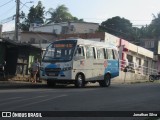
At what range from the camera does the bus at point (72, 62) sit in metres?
23.6

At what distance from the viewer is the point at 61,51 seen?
944 inches

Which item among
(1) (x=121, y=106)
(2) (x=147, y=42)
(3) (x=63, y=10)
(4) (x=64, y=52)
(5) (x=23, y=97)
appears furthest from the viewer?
(3) (x=63, y=10)

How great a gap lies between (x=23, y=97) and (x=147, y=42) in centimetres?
5290

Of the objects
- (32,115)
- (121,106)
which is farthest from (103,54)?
(32,115)

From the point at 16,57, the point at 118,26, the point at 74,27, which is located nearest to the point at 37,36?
the point at 74,27

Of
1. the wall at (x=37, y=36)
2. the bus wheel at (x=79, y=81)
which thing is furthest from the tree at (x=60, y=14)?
the bus wheel at (x=79, y=81)

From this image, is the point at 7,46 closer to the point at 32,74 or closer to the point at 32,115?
the point at 32,74

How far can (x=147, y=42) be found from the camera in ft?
222

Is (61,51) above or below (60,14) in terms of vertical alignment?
below

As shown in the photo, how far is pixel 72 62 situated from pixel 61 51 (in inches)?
39.3

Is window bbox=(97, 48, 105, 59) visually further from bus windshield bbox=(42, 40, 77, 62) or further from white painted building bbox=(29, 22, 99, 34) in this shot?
white painted building bbox=(29, 22, 99, 34)

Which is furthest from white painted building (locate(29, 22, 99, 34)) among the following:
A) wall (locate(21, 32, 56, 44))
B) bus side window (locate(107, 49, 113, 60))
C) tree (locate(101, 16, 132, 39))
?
bus side window (locate(107, 49, 113, 60))

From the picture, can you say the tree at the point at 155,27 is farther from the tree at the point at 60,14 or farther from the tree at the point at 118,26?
the tree at the point at 60,14

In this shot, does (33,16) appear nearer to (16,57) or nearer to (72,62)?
(16,57)
